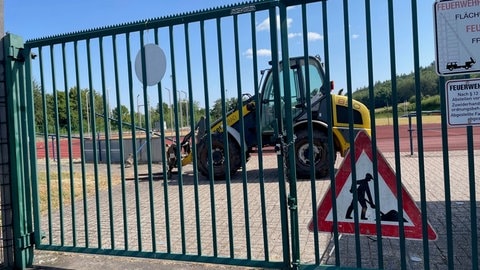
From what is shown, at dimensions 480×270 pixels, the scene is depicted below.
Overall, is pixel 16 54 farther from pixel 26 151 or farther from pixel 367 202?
pixel 367 202

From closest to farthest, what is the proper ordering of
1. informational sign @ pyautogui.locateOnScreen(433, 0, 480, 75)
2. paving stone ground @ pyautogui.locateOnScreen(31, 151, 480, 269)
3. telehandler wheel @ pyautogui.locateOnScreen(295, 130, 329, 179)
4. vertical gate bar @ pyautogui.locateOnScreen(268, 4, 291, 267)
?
1. informational sign @ pyautogui.locateOnScreen(433, 0, 480, 75)
2. vertical gate bar @ pyautogui.locateOnScreen(268, 4, 291, 267)
3. paving stone ground @ pyautogui.locateOnScreen(31, 151, 480, 269)
4. telehandler wheel @ pyautogui.locateOnScreen(295, 130, 329, 179)

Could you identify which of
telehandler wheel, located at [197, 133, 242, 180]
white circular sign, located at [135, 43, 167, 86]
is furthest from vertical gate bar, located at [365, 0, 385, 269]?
Answer: telehandler wheel, located at [197, 133, 242, 180]

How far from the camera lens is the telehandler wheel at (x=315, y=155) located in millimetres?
9031

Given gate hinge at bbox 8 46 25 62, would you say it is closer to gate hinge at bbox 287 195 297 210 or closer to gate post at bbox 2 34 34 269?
gate post at bbox 2 34 34 269

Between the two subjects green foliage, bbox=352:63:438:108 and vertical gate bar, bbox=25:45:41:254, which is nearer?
green foliage, bbox=352:63:438:108

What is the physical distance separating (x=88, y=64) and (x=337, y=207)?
2.59 m

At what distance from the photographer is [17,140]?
4086 mm

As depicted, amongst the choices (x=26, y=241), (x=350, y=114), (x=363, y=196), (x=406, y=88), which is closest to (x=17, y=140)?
(x=26, y=241)

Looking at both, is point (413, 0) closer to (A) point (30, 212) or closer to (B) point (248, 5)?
(B) point (248, 5)

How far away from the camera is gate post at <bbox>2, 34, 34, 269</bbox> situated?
4.04m

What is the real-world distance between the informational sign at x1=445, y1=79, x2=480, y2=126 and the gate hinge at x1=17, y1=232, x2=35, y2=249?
3.87 meters

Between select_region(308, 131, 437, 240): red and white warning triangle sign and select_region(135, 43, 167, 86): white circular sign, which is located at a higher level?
select_region(135, 43, 167, 86): white circular sign

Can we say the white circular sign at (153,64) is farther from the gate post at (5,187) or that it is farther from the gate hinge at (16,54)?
the gate post at (5,187)

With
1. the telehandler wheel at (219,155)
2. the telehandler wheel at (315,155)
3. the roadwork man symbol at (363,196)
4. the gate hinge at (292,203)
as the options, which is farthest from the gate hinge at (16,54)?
the telehandler wheel at (315,155)
